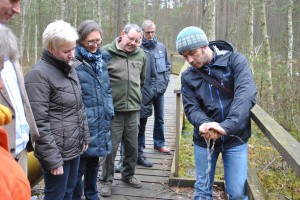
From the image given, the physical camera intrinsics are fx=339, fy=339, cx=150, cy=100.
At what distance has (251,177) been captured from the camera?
3373mm

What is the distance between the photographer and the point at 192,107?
115 inches

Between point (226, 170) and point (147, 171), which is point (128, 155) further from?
point (226, 170)

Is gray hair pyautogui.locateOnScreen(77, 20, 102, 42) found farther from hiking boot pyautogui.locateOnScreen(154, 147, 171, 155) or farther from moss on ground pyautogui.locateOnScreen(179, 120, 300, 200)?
hiking boot pyautogui.locateOnScreen(154, 147, 171, 155)

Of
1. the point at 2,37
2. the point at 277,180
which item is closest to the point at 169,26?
the point at 277,180

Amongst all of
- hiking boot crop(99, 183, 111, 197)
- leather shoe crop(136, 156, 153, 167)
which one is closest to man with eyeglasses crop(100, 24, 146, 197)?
hiking boot crop(99, 183, 111, 197)

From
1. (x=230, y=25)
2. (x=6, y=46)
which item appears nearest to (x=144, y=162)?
(x=6, y=46)

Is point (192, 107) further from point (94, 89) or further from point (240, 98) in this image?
point (94, 89)

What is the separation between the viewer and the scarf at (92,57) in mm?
3209

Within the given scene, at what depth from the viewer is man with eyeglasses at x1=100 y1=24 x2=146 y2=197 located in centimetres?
379

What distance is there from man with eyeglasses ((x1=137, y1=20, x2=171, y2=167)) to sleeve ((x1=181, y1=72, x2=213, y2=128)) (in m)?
1.89

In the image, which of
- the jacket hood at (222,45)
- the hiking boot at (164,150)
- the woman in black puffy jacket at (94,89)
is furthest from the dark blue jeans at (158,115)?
the jacket hood at (222,45)

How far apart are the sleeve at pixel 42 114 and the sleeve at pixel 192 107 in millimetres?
1131

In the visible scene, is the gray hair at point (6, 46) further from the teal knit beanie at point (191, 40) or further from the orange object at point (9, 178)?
the teal knit beanie at point (191, 40)

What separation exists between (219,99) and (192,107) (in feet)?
0.81
